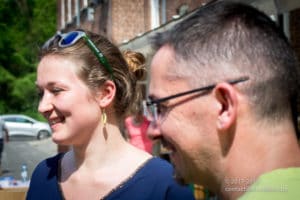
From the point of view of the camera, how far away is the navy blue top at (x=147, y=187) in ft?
6.60

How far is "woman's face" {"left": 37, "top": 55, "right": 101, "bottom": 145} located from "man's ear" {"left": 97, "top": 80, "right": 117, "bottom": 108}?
45mm

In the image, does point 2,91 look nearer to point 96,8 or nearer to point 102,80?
point 96,8

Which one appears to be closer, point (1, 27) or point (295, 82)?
point (295, 82)

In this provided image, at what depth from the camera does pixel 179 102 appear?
1411 millimetres

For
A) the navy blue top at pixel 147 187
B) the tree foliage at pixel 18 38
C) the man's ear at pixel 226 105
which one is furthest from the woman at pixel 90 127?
the tree foliage at pixel 18 38

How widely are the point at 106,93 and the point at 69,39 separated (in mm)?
275

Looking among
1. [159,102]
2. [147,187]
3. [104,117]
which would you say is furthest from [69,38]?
[159,102]

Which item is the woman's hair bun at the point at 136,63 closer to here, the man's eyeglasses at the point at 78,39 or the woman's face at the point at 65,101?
the man's eyeglasses at the point at 78,39

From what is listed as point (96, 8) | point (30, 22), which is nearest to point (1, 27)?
point (30, 22)

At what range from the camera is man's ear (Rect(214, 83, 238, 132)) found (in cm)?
131

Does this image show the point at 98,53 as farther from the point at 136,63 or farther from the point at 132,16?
the point at 132,16

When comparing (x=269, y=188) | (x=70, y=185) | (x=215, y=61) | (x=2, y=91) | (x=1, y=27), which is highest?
(x=215, y=61)

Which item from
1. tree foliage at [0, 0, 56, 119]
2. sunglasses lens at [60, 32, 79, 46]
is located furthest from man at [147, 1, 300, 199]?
tree foliage at [0, 0, 56, 119]

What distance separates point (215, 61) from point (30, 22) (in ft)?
114
